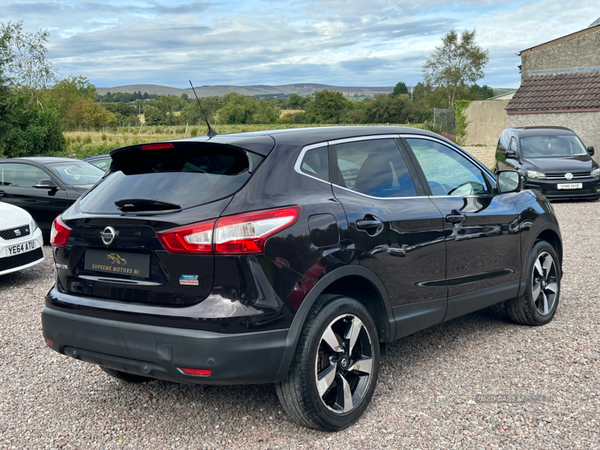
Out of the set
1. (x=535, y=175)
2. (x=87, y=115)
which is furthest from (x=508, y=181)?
(x=87, y=115)

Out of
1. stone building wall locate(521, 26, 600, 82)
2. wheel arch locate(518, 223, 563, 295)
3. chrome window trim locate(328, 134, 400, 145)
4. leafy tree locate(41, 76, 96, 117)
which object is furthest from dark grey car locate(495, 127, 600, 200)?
leafy tree locate(41, 76, 96, 117)

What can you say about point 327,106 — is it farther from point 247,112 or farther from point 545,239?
point 545,239

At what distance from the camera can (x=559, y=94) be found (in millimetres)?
22984

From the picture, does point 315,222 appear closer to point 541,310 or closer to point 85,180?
point 541,310

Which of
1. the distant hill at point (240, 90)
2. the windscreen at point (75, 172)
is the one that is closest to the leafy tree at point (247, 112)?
the distant hill at point (240, 90)

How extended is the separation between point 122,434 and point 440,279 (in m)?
2.27

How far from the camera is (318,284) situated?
3.29m

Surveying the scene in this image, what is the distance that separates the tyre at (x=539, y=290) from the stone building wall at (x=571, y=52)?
2822cm

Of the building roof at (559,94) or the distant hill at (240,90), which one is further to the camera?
the distant hill at (240,90)

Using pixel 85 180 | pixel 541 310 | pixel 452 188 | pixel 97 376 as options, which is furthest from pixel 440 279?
pixel 85 180

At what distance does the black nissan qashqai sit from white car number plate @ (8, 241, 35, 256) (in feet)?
13.5

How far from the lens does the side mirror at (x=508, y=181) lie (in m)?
5.02

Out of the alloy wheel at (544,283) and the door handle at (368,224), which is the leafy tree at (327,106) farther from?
the door handle at (368,224)

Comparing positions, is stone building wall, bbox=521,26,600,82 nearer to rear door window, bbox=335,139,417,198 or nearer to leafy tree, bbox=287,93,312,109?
rear door window, bbox=335,139,417,198
